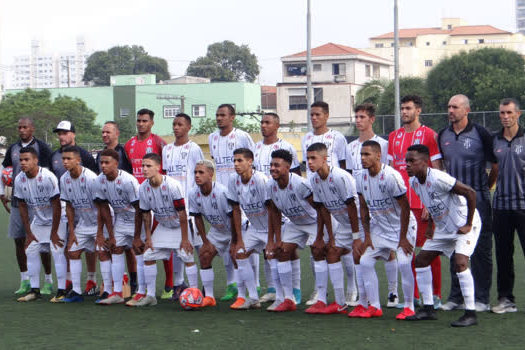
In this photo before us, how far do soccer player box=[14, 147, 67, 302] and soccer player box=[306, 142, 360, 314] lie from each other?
3.17 m

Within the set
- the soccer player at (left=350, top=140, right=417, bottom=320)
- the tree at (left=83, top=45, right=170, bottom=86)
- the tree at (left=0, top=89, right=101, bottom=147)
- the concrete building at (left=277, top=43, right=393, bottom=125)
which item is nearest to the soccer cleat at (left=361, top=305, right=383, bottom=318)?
the soccer player at (left=350, top=140, right=417, bottom=320)

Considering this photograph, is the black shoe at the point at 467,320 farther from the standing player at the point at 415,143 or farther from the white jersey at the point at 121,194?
the white jersey at the point at 121,194

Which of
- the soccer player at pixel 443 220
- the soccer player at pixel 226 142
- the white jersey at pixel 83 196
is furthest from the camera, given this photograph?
the soccer player at pixel 226 142

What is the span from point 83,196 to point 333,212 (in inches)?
120

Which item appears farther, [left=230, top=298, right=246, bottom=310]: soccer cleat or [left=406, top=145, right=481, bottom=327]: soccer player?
[left=230, top=298, right=246, bottom=310]: soccer cleat

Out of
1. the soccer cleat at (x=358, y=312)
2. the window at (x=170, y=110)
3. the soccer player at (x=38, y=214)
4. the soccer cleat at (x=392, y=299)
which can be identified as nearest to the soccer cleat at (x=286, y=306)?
the soccer cleat at (x=358, y=312)

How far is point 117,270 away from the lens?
10141mm

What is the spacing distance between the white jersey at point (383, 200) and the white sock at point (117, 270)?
2.91 m

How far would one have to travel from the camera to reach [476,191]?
29.5ft

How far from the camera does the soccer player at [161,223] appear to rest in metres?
9.87

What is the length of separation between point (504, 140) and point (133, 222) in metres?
4.24

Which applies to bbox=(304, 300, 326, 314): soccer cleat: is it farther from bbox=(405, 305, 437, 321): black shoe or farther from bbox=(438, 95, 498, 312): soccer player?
bbox=(438, 95, 498, 312): soccer player

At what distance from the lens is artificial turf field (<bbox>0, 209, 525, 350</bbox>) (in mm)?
7520

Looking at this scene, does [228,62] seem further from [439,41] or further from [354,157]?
[354,157]
